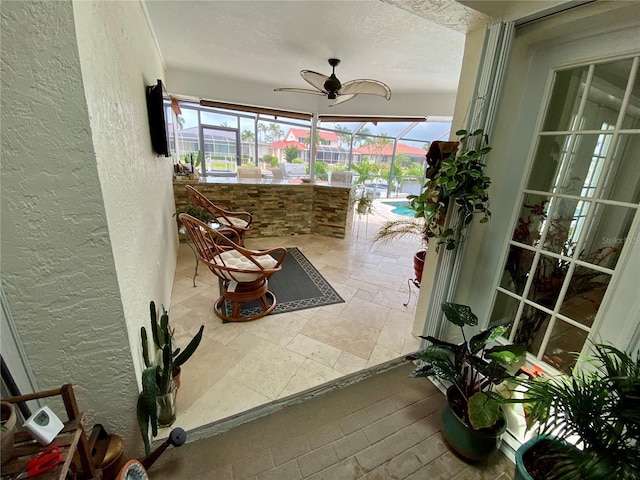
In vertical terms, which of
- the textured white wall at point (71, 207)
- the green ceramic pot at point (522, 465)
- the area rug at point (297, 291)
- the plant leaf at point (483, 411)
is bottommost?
the area rug at point (297, 291)

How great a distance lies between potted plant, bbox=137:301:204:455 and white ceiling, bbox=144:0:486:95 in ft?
6.70

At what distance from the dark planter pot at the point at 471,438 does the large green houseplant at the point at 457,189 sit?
95 cm

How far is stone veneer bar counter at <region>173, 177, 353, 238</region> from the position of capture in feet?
13.3

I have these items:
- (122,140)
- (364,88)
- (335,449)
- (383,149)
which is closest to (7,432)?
(122,140)

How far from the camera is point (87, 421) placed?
3.51 feet

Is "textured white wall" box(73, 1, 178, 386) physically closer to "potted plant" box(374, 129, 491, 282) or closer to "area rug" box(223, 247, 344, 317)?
"area rug" box(223, 247, 344, 317)

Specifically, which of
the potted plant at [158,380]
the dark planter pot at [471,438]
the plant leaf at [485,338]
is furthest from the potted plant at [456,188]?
the potted plant at [158,380]

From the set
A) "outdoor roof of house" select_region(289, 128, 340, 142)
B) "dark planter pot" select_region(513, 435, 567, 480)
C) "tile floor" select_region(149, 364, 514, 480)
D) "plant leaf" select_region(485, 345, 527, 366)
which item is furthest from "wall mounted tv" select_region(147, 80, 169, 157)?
"outdoor roof of house" select_region(289, 128, 340, 142)

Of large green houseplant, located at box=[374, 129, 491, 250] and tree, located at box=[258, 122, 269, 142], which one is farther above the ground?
tree, located at box=[258, 122, 269, 142]

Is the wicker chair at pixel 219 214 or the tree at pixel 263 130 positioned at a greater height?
the tree at pixel 263 130

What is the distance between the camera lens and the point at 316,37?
2.63 metres

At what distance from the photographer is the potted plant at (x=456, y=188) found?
1.45 meters

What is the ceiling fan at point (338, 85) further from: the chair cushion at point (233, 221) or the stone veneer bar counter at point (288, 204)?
the chair cushion at point (233, 221)

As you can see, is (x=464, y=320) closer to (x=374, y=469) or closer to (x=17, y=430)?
(x=374, y=469)
